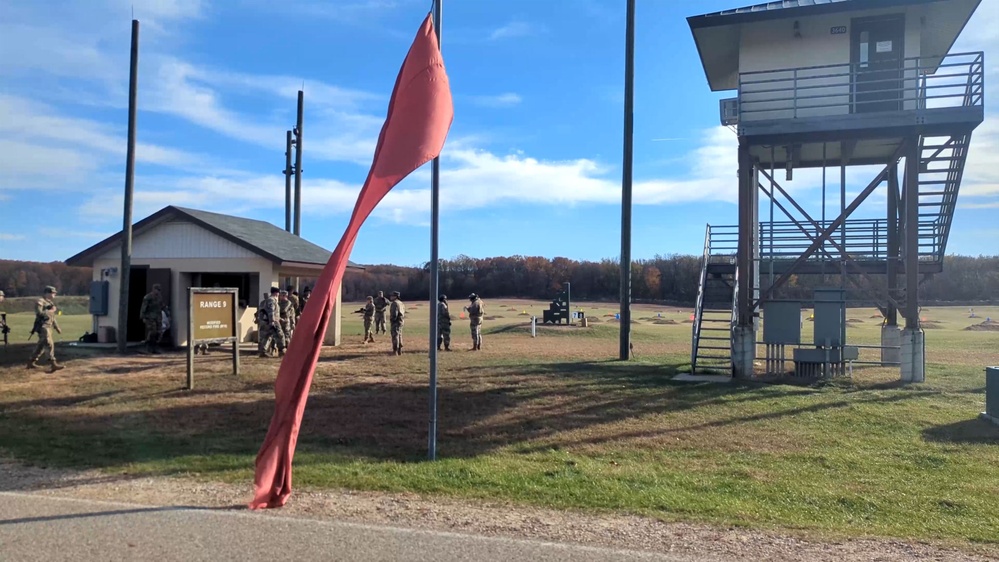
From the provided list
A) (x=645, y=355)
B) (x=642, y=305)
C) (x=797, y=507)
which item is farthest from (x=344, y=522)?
(x=642, y=305)

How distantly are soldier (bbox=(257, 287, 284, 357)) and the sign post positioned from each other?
3438 mm

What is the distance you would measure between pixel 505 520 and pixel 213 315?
10.3 metres

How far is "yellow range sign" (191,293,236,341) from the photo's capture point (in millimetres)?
13984

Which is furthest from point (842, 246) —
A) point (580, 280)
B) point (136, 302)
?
point (580, 280)

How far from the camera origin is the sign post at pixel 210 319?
13.5 meters

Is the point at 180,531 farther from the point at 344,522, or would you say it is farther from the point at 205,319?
the point at 205,319

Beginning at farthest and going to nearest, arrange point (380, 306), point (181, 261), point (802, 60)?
point (380, 306), point (181, 261), point (802, 60)

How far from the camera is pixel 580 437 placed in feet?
32.1

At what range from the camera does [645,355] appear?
22.2 meters

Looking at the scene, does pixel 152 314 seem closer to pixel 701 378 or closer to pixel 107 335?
pixel 107 335

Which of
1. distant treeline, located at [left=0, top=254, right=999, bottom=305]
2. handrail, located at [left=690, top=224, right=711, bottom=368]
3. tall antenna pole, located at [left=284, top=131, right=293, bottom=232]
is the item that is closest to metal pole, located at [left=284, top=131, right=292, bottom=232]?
tall antenna pole, located at [left=284, top=131, right=293, bottom=232]

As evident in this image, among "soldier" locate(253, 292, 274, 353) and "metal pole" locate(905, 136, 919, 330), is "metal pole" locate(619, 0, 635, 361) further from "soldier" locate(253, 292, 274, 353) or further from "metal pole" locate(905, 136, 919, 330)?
"soldier" locate(253, 292, 274, 353)

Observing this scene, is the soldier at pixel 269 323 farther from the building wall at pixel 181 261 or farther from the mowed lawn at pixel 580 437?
the building wall at pixel 181 261

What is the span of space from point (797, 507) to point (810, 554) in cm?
137
